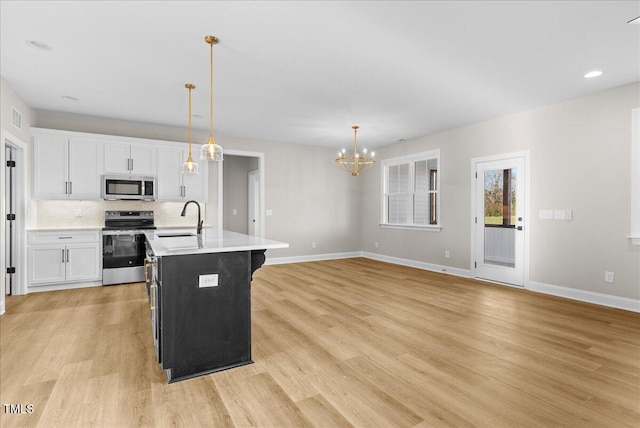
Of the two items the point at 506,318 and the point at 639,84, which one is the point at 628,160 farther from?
the point at 506,318

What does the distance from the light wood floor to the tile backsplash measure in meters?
1.44

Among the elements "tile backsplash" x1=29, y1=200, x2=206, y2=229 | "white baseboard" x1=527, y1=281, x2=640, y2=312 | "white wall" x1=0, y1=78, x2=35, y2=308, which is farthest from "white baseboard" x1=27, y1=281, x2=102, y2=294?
"white baseboard" x1=527, y1=281, x2=640, y2=312

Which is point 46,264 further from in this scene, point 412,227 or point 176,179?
point 412,227

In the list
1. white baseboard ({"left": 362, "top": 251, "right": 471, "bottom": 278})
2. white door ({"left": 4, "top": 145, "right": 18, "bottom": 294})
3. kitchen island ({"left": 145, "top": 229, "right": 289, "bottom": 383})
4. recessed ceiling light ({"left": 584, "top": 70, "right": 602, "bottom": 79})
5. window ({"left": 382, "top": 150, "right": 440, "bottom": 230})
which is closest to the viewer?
kitchen island ({"left": 145, "top": 229, "right": 289, "bottom": 383})

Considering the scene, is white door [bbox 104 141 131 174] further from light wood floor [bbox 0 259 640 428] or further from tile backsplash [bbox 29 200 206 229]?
light wood floor [bbox 0 259 640 428]

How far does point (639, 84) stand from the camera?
3.85 m

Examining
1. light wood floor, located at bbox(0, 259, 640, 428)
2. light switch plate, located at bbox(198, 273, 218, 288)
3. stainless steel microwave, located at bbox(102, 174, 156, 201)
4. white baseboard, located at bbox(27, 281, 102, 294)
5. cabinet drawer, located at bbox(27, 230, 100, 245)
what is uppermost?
stainless steel microwave, located at bbox(102, 174, 156, 201)

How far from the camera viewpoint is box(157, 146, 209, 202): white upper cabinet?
18.6 feet

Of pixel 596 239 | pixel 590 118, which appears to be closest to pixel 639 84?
pixel 590 118

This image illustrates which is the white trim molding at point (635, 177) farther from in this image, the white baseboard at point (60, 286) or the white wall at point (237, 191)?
the white baseboard at point (60, 286)

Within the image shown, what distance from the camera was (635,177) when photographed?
3877 millimetres

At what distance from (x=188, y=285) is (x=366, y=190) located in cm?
643

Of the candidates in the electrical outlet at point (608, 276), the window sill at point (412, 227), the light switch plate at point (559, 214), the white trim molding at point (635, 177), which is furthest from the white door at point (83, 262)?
the white trim molding at point (635, 177)

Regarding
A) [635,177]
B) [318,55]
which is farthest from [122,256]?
[635,177]
